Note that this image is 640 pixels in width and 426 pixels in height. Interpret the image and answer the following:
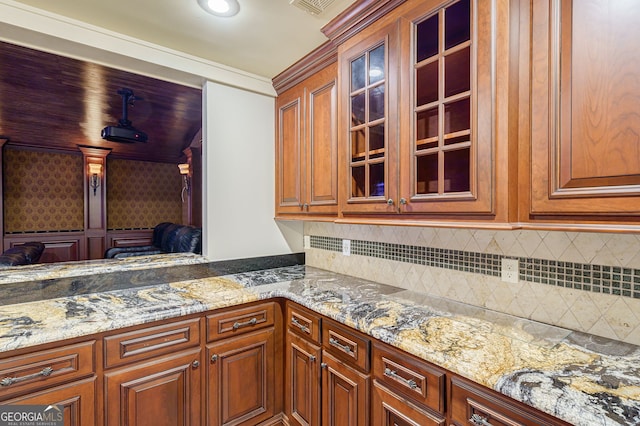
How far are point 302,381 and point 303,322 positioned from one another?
0.35m

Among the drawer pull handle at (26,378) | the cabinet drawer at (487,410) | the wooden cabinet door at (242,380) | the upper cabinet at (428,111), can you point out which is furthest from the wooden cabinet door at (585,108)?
the drawer pull handle at (26,378)

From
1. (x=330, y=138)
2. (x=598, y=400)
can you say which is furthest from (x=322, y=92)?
(x=598, y=400)

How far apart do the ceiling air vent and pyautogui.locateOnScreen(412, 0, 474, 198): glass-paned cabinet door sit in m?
0.49

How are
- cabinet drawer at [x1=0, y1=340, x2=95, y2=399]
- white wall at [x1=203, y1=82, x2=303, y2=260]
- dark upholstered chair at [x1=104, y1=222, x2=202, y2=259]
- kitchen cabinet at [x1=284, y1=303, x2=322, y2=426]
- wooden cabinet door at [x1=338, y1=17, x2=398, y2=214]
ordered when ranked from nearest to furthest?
1. cabinet drawer at [x1=0, y1=340, x2=95, y2=399]
2. wooden cabinet door at [x1=338, y1=17, x2=398, y2=214]
3. kitchen cabinet at [x1=284, y1=303, x2=322, y2=426]
4. white wall at [x1=203, y1=82, x2=303, y2=260]
5. dark upholstered chair at [x1=104, y1=222, x2=202, y2=259]

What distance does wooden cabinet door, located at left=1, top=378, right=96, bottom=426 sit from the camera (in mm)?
1283

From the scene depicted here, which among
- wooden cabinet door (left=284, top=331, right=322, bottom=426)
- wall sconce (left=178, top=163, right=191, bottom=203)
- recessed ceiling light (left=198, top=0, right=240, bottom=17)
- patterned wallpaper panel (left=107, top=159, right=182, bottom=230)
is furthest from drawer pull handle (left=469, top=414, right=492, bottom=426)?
patterned wallpaper panel (left=107, top=159, right=182, bottom=230)

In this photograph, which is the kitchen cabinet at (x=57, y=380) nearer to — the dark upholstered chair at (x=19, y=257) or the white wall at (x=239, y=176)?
the white wall at (x=239, y=176)

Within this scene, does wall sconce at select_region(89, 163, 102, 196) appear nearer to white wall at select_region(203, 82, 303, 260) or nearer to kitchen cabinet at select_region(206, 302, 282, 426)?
→ white wall at select_region(203, 82, 303, 260)

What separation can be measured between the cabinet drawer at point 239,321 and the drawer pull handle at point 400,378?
0.86 m

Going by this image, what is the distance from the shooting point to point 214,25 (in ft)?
5.78

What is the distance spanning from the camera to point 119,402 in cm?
146

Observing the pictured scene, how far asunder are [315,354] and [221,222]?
3.84 ft

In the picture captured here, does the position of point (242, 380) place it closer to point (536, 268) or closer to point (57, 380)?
point (57, 380)

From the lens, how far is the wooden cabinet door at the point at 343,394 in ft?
4.63
